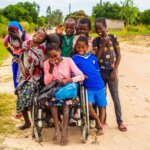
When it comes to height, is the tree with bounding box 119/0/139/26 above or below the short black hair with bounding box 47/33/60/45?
below

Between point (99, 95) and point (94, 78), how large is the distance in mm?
290

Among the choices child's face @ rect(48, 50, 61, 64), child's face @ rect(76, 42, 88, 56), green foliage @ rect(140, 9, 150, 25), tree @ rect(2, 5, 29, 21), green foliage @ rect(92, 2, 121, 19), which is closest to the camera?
child's face @ rect(48, 50, 61, 64)

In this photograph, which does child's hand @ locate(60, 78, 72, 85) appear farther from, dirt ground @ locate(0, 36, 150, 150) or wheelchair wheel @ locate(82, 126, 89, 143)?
dirt ground @ locate(0, 36, 150, 150)

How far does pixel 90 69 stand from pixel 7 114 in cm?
226

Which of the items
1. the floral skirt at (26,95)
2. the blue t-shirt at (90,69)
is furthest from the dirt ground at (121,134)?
the blue t-shirt at (90,69)

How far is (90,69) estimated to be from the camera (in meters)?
6.28

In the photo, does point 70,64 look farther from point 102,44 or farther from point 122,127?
point 122,127

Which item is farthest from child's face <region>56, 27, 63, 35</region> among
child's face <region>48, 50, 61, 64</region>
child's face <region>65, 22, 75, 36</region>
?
child's face <region>48, 50, 61, 64</region>

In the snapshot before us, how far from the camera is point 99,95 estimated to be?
21.0 feet

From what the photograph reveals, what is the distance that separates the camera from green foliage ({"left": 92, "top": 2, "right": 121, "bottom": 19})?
217ft

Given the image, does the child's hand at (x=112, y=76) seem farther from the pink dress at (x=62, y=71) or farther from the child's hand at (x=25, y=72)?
A: the child's hand at (x=25, y=72)

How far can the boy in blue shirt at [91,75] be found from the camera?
623 cm

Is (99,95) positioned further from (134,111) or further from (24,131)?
(134,111)

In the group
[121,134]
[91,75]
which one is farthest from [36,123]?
[121,134]
